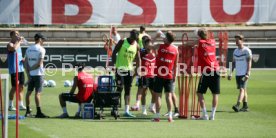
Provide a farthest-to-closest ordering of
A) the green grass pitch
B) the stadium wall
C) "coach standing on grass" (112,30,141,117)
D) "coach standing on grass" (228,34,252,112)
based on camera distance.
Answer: the stadium wall
"coach standing on grass" (228,34,252,112)
"coach standing on grass" (112,30,141,117)
the green grass pitch

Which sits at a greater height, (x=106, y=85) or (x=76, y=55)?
(x=76, y=55)

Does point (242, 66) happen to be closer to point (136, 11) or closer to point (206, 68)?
point (206, 68)

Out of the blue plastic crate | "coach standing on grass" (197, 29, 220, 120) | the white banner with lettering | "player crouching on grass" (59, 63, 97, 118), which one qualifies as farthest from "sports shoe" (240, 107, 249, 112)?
the white banner with lettering

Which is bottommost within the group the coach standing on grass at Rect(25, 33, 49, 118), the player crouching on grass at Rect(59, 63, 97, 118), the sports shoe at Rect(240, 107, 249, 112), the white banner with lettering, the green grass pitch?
the green grass pitch

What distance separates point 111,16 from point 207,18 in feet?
15.0

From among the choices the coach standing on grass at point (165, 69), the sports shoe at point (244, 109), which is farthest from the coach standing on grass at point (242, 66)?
the coach standing on grass at point (165, 69)

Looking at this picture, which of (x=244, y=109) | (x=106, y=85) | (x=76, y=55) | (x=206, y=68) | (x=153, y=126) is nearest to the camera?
(x=153, y=126)

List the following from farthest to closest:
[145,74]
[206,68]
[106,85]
Result: [145,74] < [106,85] < [206,68]

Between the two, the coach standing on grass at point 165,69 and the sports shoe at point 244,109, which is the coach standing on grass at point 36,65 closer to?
the coach standing on grass at point 165,69

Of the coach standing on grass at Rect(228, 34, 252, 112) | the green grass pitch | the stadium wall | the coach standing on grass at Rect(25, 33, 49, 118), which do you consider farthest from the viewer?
the stadium wall

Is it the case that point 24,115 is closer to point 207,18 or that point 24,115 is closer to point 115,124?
point 115,124

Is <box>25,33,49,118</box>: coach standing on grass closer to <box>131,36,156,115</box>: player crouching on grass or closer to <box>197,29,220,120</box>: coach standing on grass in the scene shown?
<box>131,36,156,115</box>: player crouching on grass

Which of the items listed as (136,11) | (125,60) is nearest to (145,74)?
(125,60)

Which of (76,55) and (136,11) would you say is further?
(76,55)
